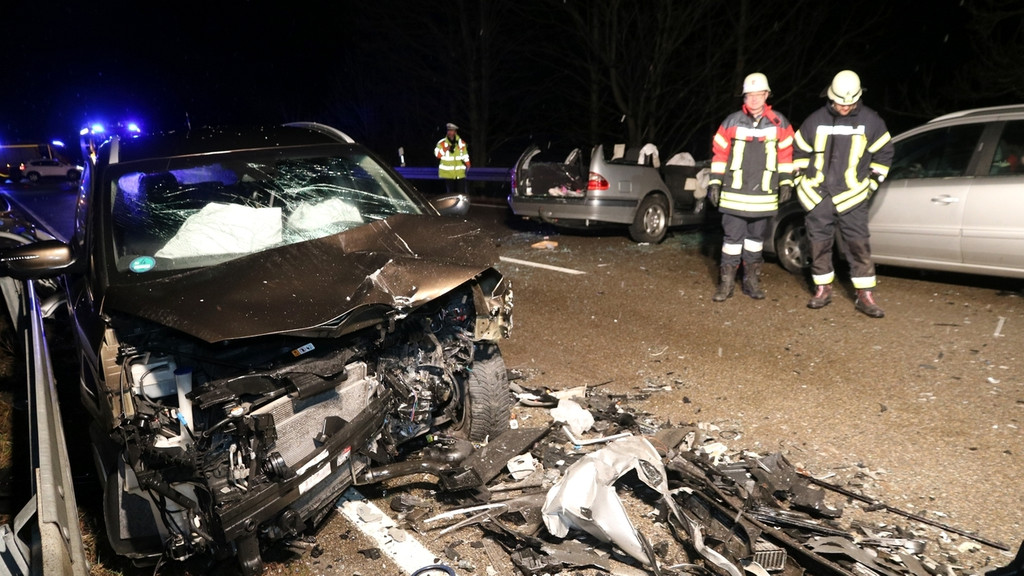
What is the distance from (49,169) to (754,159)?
32.1 m

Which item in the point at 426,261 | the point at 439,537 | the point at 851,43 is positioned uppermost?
the point at 851,43

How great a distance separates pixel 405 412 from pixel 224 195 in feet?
5.53

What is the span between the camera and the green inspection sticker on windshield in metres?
3.11

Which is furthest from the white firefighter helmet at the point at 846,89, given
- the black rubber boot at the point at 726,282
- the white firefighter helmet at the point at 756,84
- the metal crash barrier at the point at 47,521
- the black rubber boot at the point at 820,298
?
the metal crash barrier at the point at 47,521

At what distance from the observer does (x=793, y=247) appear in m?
7.02

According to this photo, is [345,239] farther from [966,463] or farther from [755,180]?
[755,180]

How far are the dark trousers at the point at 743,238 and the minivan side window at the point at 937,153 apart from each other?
4.72 feet

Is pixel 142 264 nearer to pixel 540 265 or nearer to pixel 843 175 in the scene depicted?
pixel 843 175

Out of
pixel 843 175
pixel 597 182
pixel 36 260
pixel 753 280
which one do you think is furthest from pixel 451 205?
pixel 597 182

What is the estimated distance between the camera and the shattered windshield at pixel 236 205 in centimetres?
331

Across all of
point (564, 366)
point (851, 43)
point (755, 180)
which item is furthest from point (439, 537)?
point (851, 43)

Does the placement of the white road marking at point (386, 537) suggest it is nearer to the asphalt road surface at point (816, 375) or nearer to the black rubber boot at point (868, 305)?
the asphalt road surface at point (816, 375)

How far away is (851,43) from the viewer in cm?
1659

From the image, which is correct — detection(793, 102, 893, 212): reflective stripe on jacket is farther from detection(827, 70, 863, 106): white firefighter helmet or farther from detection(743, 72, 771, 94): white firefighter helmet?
detection(743, 72, 771, 94): white firefighter helmet
